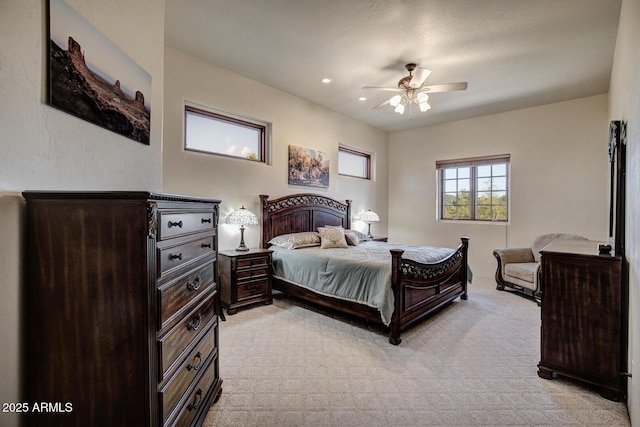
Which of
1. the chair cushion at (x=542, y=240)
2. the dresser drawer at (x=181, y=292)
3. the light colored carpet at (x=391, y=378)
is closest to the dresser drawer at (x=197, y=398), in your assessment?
the light colored carpet at (x=391, y=378)

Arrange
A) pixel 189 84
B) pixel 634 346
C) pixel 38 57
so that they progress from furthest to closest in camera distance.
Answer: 1. pixel 189 84
2. pixel 634 346
3. pixel 38 57

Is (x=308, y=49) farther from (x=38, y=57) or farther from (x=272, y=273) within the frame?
(x=272, y=273)

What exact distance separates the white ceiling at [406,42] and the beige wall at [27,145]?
1.44 m

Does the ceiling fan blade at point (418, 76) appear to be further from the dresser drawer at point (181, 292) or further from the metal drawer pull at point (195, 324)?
the metal drawer pull at point (195, 324)

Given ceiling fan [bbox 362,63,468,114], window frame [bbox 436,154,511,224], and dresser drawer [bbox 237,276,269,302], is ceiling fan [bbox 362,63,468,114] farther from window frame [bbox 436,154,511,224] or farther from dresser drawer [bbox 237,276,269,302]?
dresser drawer [bbox 237,276,269,302]

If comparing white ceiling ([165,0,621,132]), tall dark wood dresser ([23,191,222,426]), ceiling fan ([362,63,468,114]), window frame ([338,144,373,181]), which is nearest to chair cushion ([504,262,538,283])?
white ceiling ([165,0,621,132])

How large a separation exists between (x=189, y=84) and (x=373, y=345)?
3.49 m

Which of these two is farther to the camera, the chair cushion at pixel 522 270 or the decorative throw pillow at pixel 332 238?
the decorative throw pillow at pixel 332 238

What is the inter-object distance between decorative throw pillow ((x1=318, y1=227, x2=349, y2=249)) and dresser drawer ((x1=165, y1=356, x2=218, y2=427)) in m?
2.39

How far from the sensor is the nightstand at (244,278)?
3375 mm

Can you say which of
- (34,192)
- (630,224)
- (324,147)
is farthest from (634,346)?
(324,147)

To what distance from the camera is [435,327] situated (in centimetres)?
303

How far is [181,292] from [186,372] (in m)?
0.41

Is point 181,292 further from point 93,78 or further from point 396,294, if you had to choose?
point 396,294
